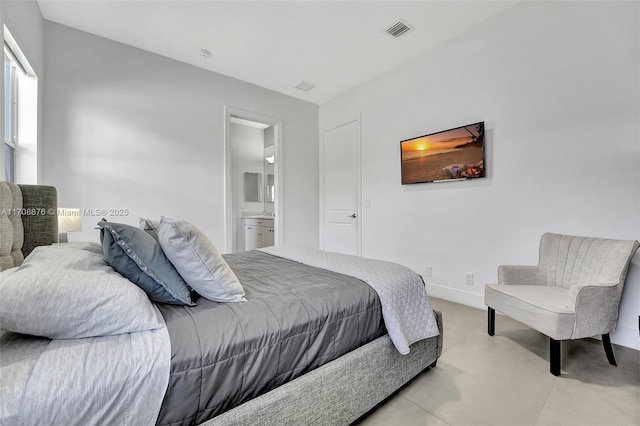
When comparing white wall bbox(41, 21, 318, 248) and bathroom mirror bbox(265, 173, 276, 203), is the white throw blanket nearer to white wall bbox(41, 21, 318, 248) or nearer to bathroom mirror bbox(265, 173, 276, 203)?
white wall bbox(41, 21, 318, 248)

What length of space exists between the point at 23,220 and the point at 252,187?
4068mm

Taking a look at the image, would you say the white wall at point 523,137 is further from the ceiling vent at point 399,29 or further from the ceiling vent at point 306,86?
the ceiling vent at point 306,86

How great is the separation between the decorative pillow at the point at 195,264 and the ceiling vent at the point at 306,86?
334cm

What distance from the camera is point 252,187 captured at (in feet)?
18.2

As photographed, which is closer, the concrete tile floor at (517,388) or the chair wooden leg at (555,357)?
the concrete tile floor at (517,388)

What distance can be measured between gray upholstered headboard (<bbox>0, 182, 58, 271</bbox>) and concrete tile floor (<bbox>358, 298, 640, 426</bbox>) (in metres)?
1.85

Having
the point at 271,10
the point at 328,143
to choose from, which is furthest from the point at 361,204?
the point at 271,10

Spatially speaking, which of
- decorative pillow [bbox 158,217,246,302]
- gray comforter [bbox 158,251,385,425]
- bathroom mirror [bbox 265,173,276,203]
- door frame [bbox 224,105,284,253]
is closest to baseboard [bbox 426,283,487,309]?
gray comforter [bbox 158,251,385,425]

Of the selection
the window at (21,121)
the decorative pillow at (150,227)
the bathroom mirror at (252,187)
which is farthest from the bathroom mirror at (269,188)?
the decorative pillow at (150,227)

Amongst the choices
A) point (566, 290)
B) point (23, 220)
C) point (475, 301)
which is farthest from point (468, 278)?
point (23, 220)

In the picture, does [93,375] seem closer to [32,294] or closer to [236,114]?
[32,294]

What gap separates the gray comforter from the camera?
2.80 feet

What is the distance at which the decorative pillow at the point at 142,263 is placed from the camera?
1.05 m

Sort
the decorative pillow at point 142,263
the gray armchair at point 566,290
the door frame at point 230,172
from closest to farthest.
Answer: the decorative pillow at point 142,263 → the gray armchair at point 566,290 → the door frame at point 230,172
